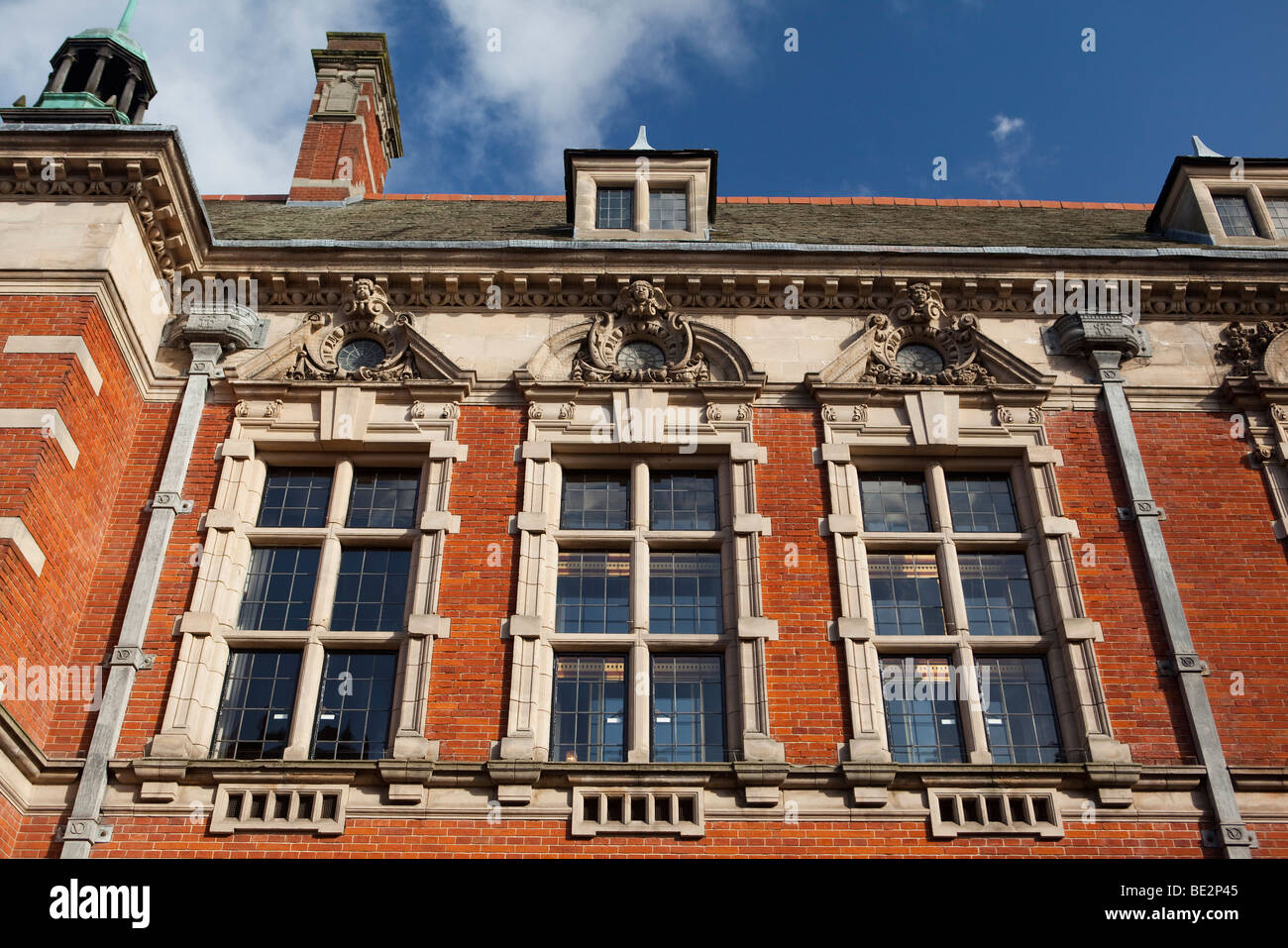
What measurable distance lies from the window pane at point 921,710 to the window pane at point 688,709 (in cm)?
157

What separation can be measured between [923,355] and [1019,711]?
433 centimetres

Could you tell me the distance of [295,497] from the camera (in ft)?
42.9

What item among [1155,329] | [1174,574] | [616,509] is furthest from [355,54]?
[1174,574]

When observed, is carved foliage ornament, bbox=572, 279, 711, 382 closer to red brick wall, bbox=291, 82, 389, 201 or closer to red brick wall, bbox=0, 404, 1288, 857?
red brick wall, bbox=0, 404, 1288, 857

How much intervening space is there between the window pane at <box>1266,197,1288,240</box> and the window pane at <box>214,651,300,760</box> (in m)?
13.5

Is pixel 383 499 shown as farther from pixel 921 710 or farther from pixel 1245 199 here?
pixel 1245 199

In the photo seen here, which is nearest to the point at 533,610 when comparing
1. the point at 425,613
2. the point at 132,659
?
the point at 425,613

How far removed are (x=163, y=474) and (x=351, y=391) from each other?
2.11 m

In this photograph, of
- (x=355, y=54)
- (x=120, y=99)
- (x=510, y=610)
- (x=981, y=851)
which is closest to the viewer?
(x=981, y=851)

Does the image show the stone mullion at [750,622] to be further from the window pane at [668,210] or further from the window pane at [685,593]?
the window pane at [668,210]

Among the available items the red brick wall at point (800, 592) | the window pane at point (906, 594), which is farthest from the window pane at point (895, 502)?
the red brick wall at point (800, 592)

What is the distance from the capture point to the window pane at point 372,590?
12.1 m

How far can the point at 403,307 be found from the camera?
14.3m

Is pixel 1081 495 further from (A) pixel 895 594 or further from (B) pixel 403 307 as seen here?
(B) pixel 403 307
